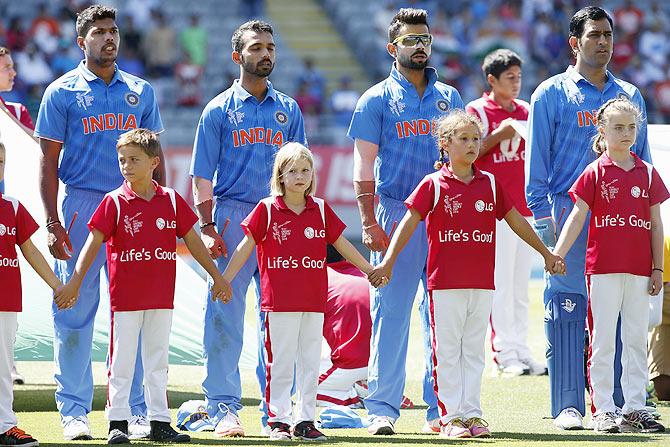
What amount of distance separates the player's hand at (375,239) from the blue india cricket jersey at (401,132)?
0.85 ft

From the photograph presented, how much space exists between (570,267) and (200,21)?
61.0 ft

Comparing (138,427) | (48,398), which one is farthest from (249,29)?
(48,398)

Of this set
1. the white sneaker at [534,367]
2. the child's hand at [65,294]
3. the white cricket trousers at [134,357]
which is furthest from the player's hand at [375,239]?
the white sneaker at [534,367]

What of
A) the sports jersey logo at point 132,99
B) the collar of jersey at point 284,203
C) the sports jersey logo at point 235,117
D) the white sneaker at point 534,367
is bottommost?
the white sneaker at point 534,367

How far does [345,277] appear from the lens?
8.65m

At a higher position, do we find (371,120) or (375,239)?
(371,120)

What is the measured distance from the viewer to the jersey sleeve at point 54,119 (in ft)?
23.4

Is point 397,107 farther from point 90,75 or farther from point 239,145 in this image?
point 90,75

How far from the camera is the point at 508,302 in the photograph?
10.0 meters

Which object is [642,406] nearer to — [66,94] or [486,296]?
[486,296]

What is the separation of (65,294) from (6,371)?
516 millimetres

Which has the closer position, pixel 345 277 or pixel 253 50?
pixel 253 50

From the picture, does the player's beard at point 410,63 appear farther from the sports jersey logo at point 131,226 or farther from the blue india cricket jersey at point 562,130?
the sports jersey logo at point 131,226

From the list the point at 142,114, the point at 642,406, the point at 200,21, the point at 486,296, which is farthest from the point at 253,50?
the point at 200,21
